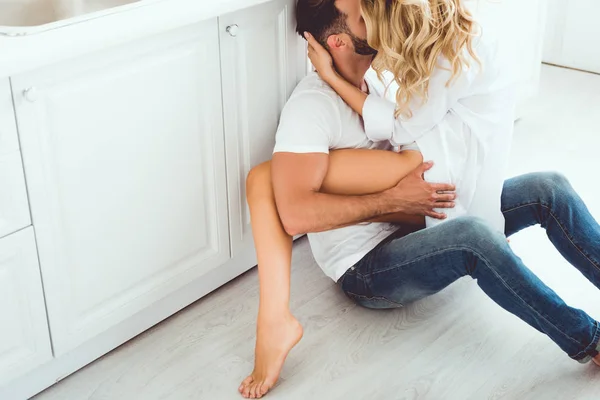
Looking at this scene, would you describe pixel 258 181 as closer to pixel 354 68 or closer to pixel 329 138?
pixel 329 138

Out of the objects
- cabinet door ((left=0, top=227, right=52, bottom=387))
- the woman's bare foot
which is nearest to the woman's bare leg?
the woman's bare foot

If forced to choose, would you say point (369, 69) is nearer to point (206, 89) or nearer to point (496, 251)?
point (206, 89)

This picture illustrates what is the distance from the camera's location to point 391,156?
1917 mm

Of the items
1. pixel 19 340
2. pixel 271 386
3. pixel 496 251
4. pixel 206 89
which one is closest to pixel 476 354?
pixel 496 251

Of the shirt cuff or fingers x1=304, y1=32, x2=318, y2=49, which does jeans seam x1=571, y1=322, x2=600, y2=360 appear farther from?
fingers x1=304, y1=32, x2=318, y2=49

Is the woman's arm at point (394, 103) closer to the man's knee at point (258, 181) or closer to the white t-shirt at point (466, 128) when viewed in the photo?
the white t-shirt at point (466, 128)

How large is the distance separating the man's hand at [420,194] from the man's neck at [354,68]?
0.26 metres

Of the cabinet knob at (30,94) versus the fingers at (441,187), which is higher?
the cabinet knob at (30,94)

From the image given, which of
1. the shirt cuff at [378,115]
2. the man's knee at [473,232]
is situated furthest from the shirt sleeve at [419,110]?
the man's knee at [473,232]

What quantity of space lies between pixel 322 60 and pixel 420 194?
38 cm

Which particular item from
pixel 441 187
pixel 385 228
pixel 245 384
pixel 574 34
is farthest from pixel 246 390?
pixel 574 34

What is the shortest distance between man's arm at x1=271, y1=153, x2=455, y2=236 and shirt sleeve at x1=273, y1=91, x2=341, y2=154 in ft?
0.06

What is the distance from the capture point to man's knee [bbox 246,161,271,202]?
1908 mm

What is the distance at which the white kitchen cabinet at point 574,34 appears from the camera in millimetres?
3592
